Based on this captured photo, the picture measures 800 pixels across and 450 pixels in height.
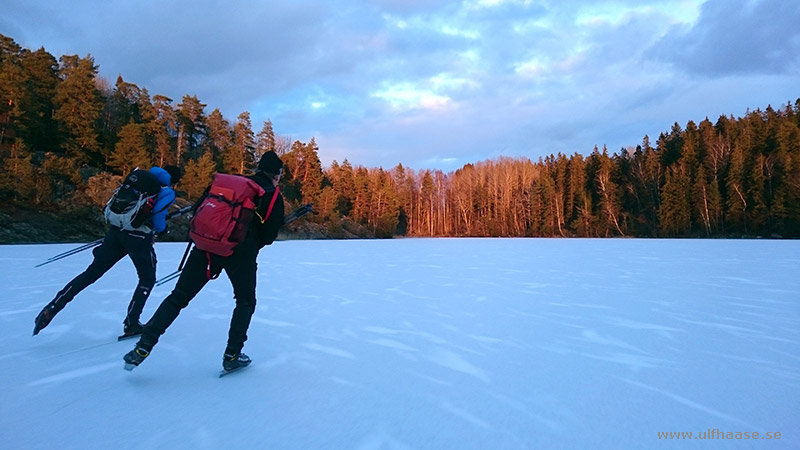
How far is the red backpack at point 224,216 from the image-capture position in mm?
2523

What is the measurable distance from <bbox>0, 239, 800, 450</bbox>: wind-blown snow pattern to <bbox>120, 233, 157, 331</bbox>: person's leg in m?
0.29

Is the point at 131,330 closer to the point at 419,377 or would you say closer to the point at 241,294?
the point at 241,294

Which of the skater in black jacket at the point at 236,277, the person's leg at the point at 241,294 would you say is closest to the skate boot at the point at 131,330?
the skater in black jacket at the point at 236,277

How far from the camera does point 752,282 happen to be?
6926 mm

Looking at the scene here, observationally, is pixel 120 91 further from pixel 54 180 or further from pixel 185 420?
pixel 185 420

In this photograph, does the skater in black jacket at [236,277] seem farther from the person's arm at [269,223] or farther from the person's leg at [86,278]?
the person's leg at [86,278]

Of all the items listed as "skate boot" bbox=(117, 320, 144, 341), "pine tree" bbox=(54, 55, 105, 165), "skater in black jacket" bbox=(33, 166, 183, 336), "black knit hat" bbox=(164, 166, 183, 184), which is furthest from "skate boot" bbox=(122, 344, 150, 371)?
"pine tree" bbox=(54, 55, 105, 165)

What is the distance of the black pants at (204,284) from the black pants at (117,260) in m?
1.08

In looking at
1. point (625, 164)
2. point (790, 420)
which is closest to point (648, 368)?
point (790, 420)

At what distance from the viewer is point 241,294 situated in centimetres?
277

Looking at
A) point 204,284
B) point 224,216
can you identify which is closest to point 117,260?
point 204,284

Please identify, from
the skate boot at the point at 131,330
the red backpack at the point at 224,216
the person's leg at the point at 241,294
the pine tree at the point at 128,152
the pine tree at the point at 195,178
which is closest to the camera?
the red backpack at the point at 224,216

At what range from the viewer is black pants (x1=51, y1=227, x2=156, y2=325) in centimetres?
344

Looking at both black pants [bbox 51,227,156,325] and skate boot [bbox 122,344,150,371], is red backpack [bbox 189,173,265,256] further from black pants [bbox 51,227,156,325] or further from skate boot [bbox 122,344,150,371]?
black pants [bbox 51,227,156,325]
